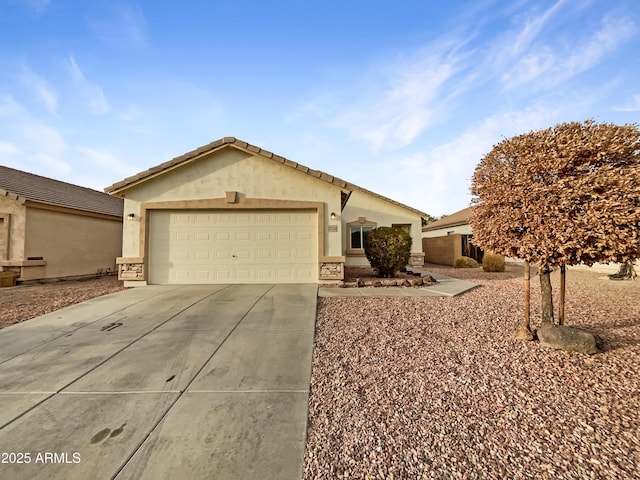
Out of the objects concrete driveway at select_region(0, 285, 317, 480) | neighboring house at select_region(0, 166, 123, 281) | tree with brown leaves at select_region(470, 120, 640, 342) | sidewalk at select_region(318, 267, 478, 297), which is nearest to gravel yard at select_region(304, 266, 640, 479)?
concrete driveway at select_region(0, 285, 317, 480)

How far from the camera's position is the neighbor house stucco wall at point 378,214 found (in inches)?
609

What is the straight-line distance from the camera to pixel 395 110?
1125 cm

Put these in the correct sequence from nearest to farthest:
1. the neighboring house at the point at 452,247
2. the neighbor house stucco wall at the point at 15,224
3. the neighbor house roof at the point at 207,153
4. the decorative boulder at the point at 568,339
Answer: the decorative boulder at the point at 568,339 → the neighbor house roof at the point at 207,153 → the neighbor house stucco wall at the point at 15,224 → the neighboring house at the point at 452,247

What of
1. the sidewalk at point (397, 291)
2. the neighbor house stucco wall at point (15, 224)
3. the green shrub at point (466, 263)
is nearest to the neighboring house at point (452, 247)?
the green shrub at point (466, 263)

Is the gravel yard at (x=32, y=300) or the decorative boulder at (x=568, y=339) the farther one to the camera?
the gravel yard at (x=32, y=300)

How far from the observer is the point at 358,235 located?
15.3m

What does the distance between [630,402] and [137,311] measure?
7.85 m

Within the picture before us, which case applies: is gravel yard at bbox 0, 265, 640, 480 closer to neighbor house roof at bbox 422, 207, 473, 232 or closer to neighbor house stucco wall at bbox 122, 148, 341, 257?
neighbor house stucco wall at bbox 122, 148, 341, 257

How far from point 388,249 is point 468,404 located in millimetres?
7296

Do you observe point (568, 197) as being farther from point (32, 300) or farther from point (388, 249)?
point (32, 300)

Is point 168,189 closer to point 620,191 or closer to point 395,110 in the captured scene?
point 395,110

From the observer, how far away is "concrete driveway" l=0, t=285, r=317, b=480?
197 centimetres

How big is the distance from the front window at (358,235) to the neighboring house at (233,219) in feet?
20.4

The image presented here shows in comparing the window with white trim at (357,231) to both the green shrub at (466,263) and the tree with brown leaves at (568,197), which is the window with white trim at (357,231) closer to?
the green shrub at (466,263)
